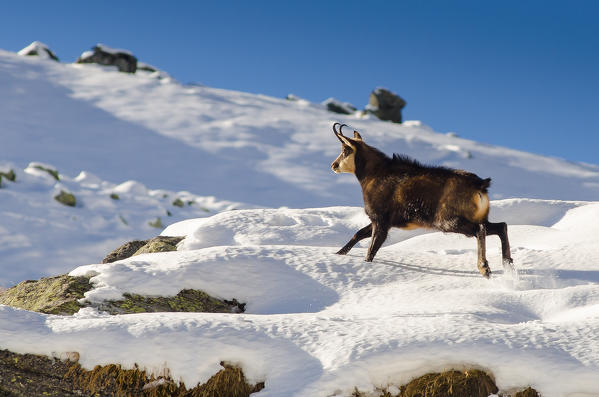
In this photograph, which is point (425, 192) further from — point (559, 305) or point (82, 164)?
point (82, 164)

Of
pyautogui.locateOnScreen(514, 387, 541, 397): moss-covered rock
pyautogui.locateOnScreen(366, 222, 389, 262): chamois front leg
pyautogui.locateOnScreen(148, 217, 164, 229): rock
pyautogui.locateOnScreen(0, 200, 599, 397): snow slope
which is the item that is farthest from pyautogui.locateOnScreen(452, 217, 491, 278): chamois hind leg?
pyautogui.locateOnScreen(148, 217, 164, 229): rock

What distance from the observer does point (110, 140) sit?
94.2ft

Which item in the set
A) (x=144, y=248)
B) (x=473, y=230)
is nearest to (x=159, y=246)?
(x=144, y=248)

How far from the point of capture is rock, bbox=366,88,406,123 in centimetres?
4475

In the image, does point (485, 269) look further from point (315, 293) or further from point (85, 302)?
point (85, 302)

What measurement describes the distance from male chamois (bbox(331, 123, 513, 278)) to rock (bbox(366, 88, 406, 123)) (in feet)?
124

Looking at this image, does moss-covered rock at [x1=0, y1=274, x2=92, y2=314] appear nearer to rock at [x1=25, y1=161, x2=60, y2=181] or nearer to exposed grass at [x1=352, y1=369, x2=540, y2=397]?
exposed grass at [x1=352, y1=369, x2=540, y2=397]

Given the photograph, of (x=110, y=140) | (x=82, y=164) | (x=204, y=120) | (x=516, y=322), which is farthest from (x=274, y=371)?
(x=204, y=120)

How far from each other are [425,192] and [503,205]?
4.12 m

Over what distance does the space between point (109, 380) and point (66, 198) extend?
15.5 metres

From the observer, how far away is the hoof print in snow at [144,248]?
8570mm

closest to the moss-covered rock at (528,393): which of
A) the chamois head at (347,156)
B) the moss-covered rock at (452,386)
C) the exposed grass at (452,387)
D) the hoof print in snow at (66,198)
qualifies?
the exposed grass at (452,387)

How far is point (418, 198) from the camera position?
22.2 feet

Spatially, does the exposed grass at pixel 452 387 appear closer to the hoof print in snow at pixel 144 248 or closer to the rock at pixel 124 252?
the hoof print in snow at pixel 144 248
